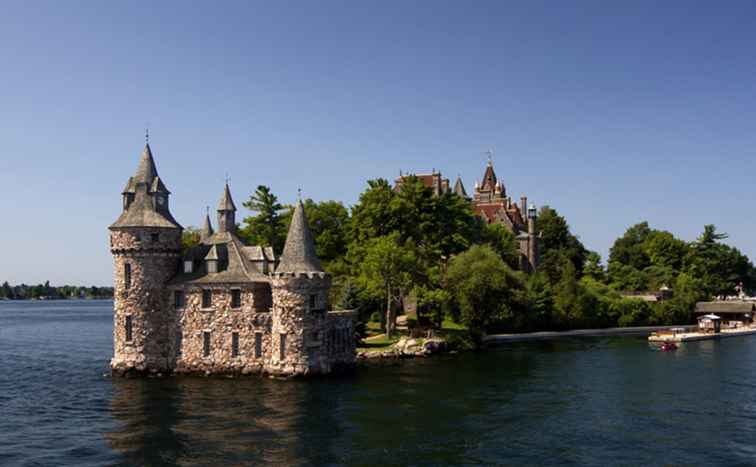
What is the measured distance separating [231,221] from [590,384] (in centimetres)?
3416

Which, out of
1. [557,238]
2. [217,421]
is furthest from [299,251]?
[557,238]

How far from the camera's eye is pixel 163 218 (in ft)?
180

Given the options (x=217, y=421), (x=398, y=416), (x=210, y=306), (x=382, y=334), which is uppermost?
(x=210, y=306)

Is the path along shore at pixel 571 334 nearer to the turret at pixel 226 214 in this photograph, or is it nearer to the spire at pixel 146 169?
the turret at pixel 226 214

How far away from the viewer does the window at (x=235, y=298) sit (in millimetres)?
53469

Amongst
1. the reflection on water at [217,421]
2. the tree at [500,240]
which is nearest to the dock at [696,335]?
the tree at [500,240]

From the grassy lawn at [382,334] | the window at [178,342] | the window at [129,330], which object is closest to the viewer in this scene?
the window at [129,330]

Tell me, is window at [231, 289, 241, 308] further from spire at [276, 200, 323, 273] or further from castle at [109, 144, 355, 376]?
spire at [276, 200, 323, 273]

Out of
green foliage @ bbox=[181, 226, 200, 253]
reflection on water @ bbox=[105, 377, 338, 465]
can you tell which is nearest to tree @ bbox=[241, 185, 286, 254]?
green foliage @ bbox=[181, 226, 200, 253]

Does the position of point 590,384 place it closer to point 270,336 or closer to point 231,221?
point 270,336

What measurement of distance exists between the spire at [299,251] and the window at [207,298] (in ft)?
20.7

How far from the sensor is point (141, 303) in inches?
2126

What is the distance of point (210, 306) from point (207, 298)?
721 millimetres

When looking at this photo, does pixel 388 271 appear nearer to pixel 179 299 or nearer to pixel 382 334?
pixel 382 334
